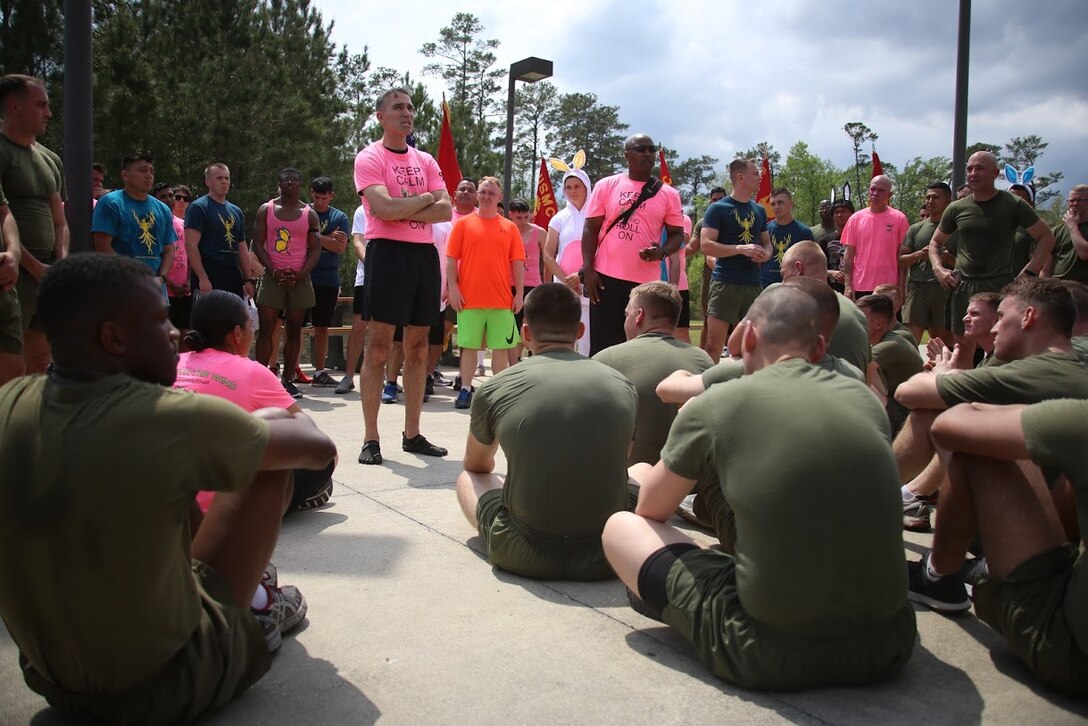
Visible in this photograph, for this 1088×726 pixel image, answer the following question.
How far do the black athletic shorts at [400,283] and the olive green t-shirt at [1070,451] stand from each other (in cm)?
381

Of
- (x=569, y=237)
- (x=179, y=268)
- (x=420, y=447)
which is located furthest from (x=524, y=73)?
(x=420, y=447)

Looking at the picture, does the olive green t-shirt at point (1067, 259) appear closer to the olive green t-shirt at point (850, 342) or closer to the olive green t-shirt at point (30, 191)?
the olive green t-shirt at point (850, 342)

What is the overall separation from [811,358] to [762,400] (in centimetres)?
42

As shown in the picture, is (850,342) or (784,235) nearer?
(850,342)

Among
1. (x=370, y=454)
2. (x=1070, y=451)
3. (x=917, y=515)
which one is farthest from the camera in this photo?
(x=370, y=454)

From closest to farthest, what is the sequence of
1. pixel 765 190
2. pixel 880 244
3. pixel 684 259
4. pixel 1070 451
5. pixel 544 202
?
pixel 1070 451
pixel 684 259
pixel 880 244
pixel 544 202
pixel 765 190

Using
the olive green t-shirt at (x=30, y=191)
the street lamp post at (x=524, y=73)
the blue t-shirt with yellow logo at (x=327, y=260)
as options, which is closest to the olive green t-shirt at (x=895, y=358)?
the olive green t-shirt at (x=30, y=191)

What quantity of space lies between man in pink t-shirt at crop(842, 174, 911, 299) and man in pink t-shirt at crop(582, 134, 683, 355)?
3469mm

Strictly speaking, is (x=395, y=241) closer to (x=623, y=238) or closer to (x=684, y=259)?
(x=623, y=238)

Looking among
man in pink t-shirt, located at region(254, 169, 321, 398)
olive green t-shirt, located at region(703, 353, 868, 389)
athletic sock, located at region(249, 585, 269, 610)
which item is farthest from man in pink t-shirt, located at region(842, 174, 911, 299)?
athletic sock, located at region(249, 585, 269, 610)

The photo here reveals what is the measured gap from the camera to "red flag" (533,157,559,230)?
13.9 meters

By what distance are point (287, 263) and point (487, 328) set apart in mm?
2148

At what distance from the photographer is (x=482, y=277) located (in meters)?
8.10

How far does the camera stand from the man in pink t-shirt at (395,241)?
5.34 meters
